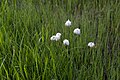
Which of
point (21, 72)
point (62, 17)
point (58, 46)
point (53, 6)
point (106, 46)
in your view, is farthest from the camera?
point (53, 6)

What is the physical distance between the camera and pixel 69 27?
1.89m

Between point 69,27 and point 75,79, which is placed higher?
point 69,27

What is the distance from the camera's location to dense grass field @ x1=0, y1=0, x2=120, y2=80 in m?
1.49

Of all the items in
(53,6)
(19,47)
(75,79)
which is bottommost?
(75,79)

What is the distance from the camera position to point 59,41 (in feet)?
5.55

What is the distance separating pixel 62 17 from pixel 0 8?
0.49 metres

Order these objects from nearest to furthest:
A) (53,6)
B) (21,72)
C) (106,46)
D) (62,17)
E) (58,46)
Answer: (21,72)
(58,46)
(106,46)
(62,17)
(53,6)

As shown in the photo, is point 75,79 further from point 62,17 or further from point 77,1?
point 77,1

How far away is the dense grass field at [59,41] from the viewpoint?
149 cm

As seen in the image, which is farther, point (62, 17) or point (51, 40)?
point (62, 17)

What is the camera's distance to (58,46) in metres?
1.65

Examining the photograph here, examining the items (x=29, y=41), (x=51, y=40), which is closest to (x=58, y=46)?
(x=51, y=40)

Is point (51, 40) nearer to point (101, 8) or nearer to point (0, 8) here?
point (0, 8)

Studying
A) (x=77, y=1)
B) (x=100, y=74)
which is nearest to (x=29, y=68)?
(x=100, y=74)
